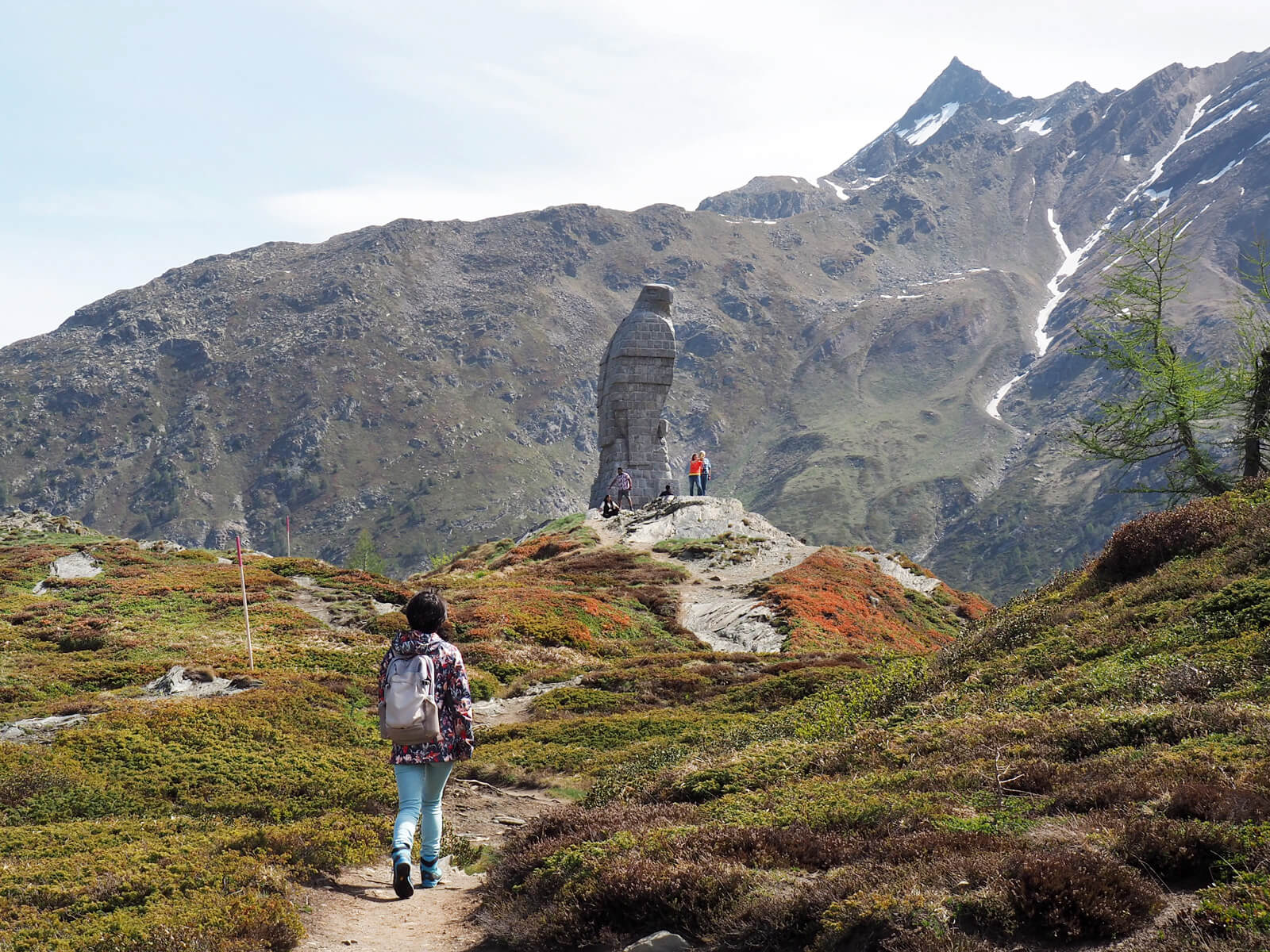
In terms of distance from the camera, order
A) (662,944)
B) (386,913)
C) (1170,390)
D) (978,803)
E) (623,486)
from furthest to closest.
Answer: (623,486), (1170,390), (386,913), (978,803), (662,944)

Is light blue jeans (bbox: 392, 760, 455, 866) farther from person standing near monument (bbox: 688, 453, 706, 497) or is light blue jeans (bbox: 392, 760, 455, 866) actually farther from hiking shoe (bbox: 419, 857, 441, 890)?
person standing near monument (bbox: 688, 453, 706, 497)

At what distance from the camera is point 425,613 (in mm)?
10047

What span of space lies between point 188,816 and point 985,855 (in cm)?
987

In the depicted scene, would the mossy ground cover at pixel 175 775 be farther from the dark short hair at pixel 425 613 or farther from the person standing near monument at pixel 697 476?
the person standing near monument at pixel 697 476

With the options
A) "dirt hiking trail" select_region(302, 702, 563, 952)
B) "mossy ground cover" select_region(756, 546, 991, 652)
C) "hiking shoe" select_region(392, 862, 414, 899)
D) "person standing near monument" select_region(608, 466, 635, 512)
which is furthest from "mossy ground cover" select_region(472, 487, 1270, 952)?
"person standing near monument" select_region(608, 466, 635, 512)

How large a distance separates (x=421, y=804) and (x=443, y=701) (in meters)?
1.01

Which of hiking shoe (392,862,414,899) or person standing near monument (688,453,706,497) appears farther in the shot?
person standing near monument (688,453,706,497)

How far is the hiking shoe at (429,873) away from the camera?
1006cm

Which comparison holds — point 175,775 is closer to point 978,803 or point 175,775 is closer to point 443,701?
point 443,701

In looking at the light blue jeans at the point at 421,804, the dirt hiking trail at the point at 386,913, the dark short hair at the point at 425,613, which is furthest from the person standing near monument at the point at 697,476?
the light blue jeans at the point at 421,804

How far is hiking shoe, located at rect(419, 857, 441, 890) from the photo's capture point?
10.1 metres

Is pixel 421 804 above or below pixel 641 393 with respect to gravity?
below

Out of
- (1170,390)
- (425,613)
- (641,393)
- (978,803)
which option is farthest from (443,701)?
(641,393)

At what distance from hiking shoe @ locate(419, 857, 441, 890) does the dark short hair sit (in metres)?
2.28
